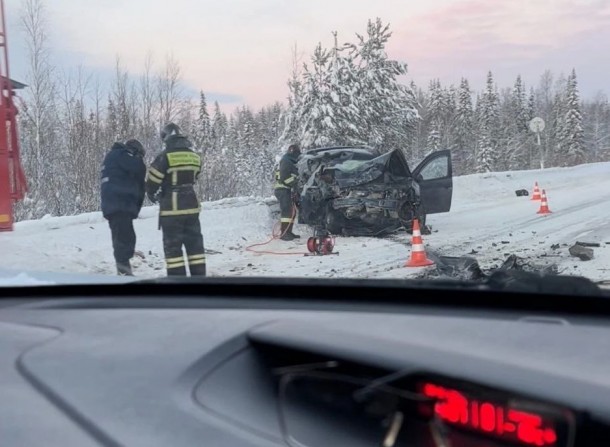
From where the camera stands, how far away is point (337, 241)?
1027 centimetres

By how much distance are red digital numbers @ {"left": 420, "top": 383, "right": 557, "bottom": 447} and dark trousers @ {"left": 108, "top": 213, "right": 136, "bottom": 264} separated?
7.85 metres

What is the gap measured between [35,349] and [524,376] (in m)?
1.27

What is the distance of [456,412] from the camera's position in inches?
46.0

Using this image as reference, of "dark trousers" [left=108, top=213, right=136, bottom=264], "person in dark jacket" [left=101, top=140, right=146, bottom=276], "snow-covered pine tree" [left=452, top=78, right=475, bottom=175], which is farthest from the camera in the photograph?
"snow-covered pine tree" [left=452, top=78, right=475, bottom=175]

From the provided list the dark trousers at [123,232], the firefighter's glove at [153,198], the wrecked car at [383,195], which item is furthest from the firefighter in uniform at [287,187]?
the firefighter's glove at [153,198]

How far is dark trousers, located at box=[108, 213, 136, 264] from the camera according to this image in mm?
8633

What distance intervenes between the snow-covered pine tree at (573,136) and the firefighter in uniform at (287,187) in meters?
4.71

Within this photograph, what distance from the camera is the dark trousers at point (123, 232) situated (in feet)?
28.3

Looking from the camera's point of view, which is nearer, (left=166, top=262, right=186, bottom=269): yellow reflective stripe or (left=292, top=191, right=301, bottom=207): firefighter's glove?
(left=166, top=262, right=186, bottom=269): yellow reflective stripe

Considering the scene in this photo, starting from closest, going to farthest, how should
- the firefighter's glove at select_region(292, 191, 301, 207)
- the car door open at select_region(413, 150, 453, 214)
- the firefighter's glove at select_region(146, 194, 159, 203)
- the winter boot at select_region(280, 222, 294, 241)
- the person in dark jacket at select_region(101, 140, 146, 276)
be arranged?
the firefighter's glove at select_region(146, 194, 159, 203) < the person in dark jacket at select_region(101, 140, 146, 276) < the car door open at select_region(413, 150, 453, 214) < the winter boot at select_region(280, 222, 294, 241) < the firefighter's glove at select_region(292, 191, 301, 207)

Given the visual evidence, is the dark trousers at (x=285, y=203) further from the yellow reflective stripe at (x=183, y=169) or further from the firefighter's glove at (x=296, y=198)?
the yellow reflective stripe at (x=183, y=169)

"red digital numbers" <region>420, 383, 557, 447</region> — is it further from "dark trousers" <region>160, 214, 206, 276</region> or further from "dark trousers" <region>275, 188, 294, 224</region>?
"dark trousers" <region>275, 188, 294, 224</region>

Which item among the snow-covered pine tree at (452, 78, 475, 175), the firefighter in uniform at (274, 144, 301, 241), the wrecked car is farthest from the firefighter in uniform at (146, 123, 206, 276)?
the snow-covered pine tree at (452, 78, 475, 175)

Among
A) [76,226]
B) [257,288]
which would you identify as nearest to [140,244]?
[76,226]
